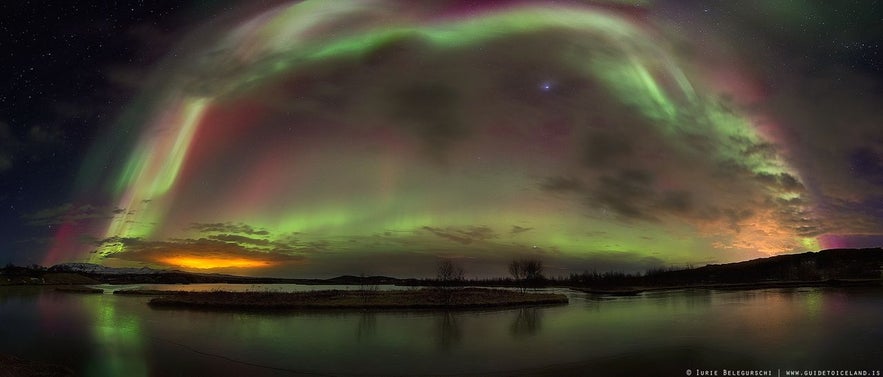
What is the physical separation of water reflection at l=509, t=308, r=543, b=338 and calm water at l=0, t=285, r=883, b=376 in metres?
0.08

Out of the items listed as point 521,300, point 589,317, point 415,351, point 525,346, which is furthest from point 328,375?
point 521,300

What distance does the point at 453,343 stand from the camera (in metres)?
28.0

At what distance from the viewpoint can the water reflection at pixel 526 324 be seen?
32219 millimetres

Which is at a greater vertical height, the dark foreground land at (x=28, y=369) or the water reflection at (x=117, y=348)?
the dark foreground land at (x=28, y=369)

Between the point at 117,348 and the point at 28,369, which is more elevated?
the point at 28,369

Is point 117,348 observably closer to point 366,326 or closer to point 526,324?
point 366,326

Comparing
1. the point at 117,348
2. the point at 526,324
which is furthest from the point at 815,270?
the point at 117,348

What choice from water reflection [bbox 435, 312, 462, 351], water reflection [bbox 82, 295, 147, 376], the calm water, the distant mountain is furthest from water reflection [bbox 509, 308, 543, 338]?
the distant mountain

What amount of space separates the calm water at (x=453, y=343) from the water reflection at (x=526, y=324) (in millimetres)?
78

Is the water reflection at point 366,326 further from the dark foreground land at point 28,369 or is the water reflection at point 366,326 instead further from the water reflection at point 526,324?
the dark foreground land at point 28,369

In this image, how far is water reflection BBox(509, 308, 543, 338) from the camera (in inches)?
1268

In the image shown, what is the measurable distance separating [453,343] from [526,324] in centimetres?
1095

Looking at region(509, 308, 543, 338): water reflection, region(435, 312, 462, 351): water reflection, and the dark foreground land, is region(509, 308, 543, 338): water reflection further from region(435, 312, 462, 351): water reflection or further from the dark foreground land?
the dark foreground land

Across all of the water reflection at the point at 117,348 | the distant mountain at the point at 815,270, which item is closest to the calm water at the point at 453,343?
the water reflection at the point at 117,348
